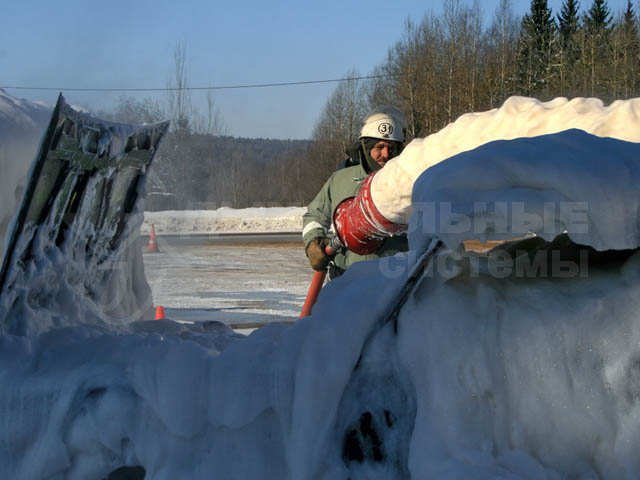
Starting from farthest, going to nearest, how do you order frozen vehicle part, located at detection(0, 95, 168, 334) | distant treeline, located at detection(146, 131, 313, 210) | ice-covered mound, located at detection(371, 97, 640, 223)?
distant treeline, located at detection(146, 131, 313, 210)
frozen vehicle part, located at detection(0, 95, 168, 334)
ice-covered mound, located at detection(371, 97, 640, 223)

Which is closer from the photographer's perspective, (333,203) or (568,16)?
(333,203)

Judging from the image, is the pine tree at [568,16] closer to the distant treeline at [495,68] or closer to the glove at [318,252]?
the distant treeline at [495,68]

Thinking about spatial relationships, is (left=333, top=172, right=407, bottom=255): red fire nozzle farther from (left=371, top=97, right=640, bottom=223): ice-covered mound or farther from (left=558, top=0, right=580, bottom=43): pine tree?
(left=558, top=0, right=580, bottom=43): pine tree

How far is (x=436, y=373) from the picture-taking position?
113 centimetres

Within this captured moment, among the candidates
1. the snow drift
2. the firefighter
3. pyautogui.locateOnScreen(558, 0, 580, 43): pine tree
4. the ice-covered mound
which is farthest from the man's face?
pyautogui.locateOnScreen(558, 0, 580, 43): pine tree

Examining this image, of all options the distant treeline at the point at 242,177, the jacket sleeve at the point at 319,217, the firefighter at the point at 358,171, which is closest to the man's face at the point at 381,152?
the firefighter at the point at 358,171

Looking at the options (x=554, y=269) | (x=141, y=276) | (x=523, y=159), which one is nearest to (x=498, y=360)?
(x=554, y=269)

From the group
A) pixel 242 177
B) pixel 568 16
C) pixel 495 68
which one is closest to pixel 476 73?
pixel 495 68

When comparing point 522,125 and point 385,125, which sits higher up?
point 385,125

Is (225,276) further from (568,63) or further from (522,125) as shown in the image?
(568,63)

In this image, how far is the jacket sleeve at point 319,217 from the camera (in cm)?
375

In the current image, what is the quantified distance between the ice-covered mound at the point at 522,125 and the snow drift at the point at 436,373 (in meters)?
0.17

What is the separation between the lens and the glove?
366 centimetres

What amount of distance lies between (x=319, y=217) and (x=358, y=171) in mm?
370
